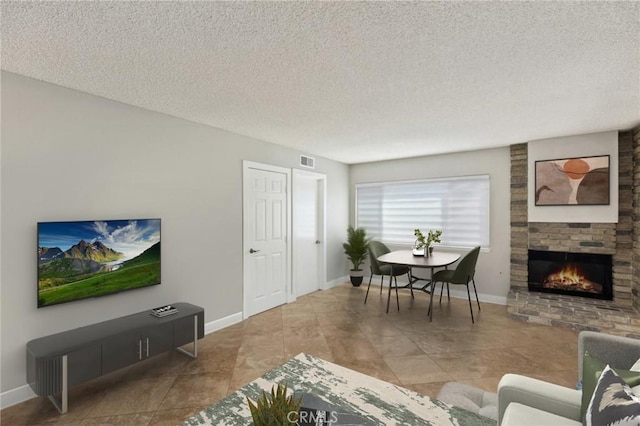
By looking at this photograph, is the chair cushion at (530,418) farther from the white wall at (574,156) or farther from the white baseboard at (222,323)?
the white wall at (574,156)

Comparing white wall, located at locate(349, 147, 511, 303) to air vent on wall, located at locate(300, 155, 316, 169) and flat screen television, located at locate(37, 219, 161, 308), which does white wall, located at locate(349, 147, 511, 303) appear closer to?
air vent on wall, located at locate(300, 155, 316, 169)

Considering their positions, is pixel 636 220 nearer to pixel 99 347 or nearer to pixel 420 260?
pixel 420 260

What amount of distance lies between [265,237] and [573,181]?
4240mm

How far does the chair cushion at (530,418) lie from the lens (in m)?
1.35

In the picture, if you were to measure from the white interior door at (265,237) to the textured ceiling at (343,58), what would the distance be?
3.53ft

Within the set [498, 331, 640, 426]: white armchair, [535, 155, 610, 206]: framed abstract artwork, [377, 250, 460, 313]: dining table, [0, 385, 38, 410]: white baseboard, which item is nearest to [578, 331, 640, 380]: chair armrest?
[498, 331, 640, 426]: white armchair

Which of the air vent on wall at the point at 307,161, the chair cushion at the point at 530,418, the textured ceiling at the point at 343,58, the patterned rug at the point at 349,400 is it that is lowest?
the patterned rug at the point at 349,400

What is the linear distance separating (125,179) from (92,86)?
81cm

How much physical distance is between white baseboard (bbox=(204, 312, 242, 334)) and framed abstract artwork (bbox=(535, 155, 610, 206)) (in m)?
4.39

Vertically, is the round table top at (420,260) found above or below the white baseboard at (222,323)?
above

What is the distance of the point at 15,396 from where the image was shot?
2238mm

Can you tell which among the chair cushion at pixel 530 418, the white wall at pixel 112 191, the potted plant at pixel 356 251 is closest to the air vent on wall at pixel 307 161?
the white wall at pixel 112 191

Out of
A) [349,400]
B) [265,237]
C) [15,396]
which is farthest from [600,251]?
[15,396]

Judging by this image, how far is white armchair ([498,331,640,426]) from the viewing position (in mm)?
1391
